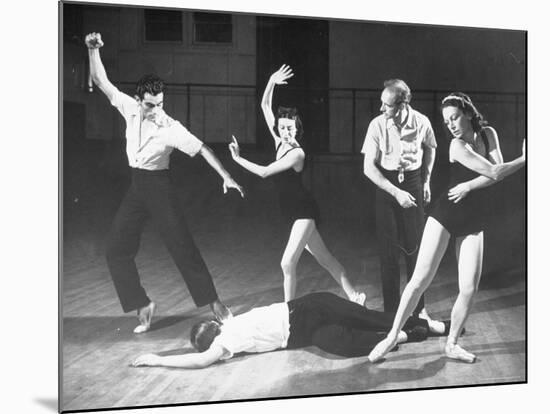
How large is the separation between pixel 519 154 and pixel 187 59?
2611 millimetres

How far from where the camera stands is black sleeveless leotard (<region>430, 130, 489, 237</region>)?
6.73 m

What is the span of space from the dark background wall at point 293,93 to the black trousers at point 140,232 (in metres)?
0.09

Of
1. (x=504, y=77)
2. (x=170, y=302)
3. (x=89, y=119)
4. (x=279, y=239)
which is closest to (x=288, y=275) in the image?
(x=279, y=239)

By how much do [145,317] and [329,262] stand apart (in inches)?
53.1

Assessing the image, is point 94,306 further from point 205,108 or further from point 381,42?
point 381,42

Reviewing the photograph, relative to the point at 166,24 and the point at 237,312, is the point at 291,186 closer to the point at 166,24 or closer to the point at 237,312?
the point at 237,312

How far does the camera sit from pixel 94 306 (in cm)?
606

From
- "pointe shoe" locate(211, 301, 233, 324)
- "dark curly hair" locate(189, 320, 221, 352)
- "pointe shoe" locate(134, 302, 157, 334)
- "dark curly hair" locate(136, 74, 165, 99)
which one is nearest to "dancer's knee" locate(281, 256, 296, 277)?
"pointe shoe" locate(211, 301, 233, 324)

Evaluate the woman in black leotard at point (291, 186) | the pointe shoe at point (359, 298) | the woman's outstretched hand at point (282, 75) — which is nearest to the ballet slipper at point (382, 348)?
the pointe shoe at point (359, 298)

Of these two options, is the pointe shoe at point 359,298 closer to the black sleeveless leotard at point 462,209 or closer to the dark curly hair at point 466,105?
the black sleeveless leotard at point 462,209

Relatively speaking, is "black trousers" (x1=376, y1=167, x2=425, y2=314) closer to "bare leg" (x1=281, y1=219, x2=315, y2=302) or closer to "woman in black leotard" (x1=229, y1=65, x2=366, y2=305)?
"woman in black leotard" (x1=229, y1=65, x2=366, y2=305)

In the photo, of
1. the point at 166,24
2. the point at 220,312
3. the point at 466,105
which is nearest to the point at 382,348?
the point at 220,312

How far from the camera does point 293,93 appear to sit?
640 cm

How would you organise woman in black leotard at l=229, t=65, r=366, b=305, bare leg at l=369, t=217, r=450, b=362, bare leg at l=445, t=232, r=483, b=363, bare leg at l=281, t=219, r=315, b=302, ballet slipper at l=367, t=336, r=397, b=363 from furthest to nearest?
bare leg at l=445, t=232, r=483, b=363 < bare leg at l=369, t=217, r=450, b=362 < ballet slipper at l=367, t=336, r=397, b=363 < bare leg at l=281, t=219, r=315, b=302 < woman in black leotard at l=229, t=65, r=366, b=305
